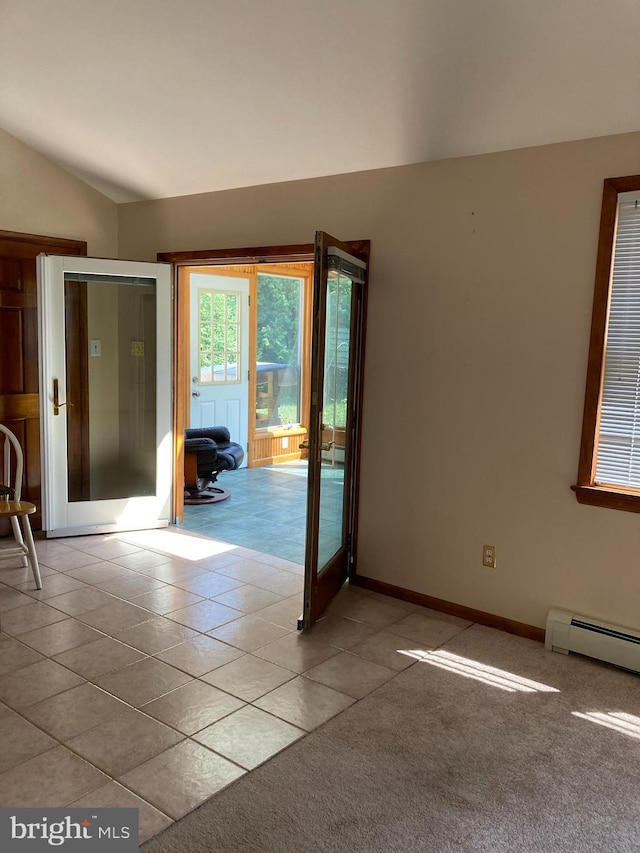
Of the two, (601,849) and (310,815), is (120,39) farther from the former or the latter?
(601,849)

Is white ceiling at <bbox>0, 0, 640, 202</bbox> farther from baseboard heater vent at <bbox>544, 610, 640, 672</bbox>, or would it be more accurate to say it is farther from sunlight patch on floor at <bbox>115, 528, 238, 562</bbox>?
sunlight patch on floor at <bbox>115, 528, 238, 562</bbox>

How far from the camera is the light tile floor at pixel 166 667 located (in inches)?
94.7

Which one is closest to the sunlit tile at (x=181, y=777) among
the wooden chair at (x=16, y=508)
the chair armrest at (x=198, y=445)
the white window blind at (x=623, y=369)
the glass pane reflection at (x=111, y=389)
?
the wooden chair at (x=16, y=508)

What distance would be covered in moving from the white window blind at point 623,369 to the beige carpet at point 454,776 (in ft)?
3.17

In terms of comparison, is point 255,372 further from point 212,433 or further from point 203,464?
point 203,464

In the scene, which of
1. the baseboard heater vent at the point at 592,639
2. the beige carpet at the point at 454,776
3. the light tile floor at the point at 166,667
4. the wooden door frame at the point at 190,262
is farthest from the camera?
the wooden door frame at the point at 190,262

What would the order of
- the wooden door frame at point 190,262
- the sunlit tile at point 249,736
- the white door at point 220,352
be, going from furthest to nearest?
the white door at point 220,352, the wooden door frame at point 190,262, the sunlit tile at point 249,736

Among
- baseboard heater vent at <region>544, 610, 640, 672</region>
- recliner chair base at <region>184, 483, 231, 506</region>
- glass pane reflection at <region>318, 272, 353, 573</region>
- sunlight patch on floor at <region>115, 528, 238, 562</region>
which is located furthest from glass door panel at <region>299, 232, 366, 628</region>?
recliner chair base at <region>184, 483, 231, 506</region>

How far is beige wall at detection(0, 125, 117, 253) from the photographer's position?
4.73 metres

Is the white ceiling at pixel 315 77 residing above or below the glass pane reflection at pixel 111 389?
above

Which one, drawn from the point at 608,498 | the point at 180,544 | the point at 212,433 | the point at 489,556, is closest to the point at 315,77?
the point at 608,498

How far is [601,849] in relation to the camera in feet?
6.98

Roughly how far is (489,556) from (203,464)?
10.8 ft

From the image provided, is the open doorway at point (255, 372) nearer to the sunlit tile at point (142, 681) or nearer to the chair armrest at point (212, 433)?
the chair armrest at point (212, 433)
